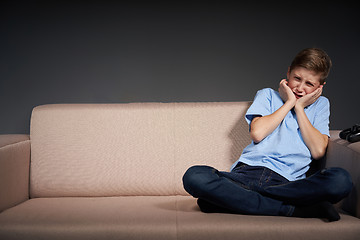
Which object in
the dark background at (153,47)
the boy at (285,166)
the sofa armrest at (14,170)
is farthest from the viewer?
the dark background at (153,47)

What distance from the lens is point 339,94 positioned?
9.38 feet

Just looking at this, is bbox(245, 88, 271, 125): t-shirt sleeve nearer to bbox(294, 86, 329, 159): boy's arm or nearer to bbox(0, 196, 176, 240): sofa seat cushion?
bbox(294, 86, 329, 159): boy's arm

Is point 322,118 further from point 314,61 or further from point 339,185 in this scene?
point 339,185

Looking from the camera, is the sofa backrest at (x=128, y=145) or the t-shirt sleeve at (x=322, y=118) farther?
the sofa backrest at (x=128, y=145)

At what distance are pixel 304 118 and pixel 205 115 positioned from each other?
0.53 meters

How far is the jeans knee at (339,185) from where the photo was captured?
153cm

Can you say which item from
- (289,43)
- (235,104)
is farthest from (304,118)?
(289,43)

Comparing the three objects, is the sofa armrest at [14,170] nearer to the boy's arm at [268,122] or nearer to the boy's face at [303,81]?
the boy's arm at [268,122]

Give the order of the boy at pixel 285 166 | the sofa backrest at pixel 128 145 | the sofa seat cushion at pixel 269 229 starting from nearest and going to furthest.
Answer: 1. the sofa seat cushion at pixel 269 229
2. the boy at pixel 285 166
3. the sofa backrest at pixel 128 145

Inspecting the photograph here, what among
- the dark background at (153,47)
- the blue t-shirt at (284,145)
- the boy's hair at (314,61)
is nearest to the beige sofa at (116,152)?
the blue t-shirt at (284,145)

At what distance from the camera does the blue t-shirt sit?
6.16ft

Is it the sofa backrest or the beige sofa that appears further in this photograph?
the sofa backrest

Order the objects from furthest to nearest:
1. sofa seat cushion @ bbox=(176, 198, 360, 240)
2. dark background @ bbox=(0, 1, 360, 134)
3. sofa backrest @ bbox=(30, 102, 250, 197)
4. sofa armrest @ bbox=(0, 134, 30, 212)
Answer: dark background @ bbox=(0, 1, 360, 134) → sofa backrest @ bbox=(30, 102, 250, 197) → sofa armrest @ bbox=(0, 134, 30, 212) → sofa seat cushion @ bbox=(176, 198, 360, 240)

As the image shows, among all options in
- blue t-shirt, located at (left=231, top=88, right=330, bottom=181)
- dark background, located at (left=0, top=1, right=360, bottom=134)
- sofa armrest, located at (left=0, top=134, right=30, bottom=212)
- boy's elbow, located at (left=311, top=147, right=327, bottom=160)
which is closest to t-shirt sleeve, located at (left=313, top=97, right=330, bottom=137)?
blue t-shirt, located at (left=231, top=88, right=330, bottom=181)
